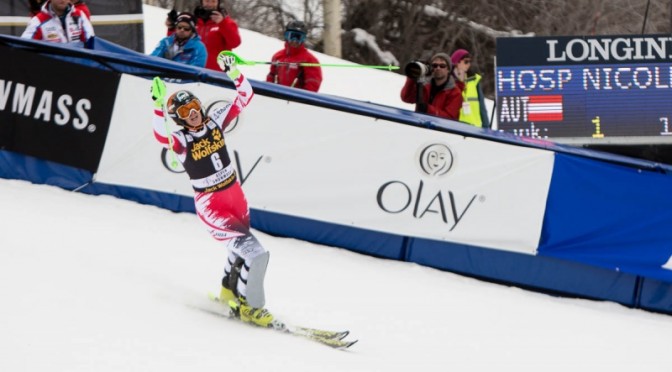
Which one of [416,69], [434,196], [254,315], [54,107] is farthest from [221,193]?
[416,69]

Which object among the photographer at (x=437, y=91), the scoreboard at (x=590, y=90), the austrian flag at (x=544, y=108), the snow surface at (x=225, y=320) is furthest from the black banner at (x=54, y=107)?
the austrian flag at (x=544, y=108)

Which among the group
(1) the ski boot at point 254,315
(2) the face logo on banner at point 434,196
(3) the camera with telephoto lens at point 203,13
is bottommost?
(1) the ski boot at point 254,315

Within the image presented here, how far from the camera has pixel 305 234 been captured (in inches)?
479

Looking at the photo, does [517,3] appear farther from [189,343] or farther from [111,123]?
[189,343]

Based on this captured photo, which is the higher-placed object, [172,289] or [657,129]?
[657,129]

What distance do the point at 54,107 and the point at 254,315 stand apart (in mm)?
4146

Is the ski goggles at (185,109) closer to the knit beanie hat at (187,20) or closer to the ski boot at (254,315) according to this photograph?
the ski boot at (254,315)

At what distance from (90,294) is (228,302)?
1085 millimetres

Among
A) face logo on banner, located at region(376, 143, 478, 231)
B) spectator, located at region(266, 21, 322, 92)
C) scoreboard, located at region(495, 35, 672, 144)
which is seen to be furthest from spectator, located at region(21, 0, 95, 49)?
scoreboard, located at region(495, 35, 672, 144)

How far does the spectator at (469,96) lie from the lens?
13148 millimetres

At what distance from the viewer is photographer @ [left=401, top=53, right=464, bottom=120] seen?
12.6 metres

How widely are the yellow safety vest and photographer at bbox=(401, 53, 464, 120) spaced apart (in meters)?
0.22

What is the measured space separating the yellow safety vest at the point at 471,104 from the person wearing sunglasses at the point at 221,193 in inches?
177

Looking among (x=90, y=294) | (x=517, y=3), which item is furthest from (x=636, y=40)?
(x=517, y=3)
